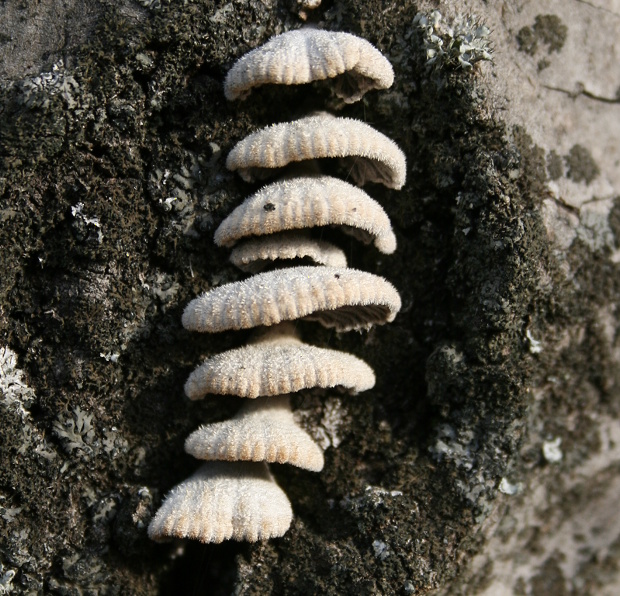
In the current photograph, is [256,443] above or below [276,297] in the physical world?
below

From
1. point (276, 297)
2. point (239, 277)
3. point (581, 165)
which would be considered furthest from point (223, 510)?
point (581, 165)

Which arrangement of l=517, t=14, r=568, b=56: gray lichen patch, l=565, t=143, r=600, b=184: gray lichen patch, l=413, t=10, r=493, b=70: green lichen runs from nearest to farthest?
1. l=413, t=10, r=493, b=70: green lichen
2. l=517, t=14, r=568, b=56: gray lichen patch
3. l=565, t=143, r=600, b=184: gray lichen patch

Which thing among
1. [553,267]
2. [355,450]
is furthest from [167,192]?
[553,267]

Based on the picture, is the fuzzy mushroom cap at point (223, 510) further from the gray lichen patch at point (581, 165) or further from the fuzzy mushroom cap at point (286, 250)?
the gray lichen patch at point (581, 165)

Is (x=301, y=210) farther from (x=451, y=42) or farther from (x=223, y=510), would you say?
(x=223, y=510)

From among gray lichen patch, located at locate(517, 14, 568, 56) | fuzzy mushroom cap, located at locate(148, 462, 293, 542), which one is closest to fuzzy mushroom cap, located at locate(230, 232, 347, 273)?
fuzzy mushroom cap, located at locate(148, 462, 293, 542)

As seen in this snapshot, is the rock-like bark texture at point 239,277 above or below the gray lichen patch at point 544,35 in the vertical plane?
below

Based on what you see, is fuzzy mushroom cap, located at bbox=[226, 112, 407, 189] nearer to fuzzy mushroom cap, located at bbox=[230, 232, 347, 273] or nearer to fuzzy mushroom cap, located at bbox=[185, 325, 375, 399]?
fuzzy mushroom cap, located at bbox=[230, 232, 347, 273]

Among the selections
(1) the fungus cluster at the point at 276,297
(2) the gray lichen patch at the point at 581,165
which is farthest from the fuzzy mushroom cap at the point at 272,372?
(2) the gray lichen patch at the point at 581,165
